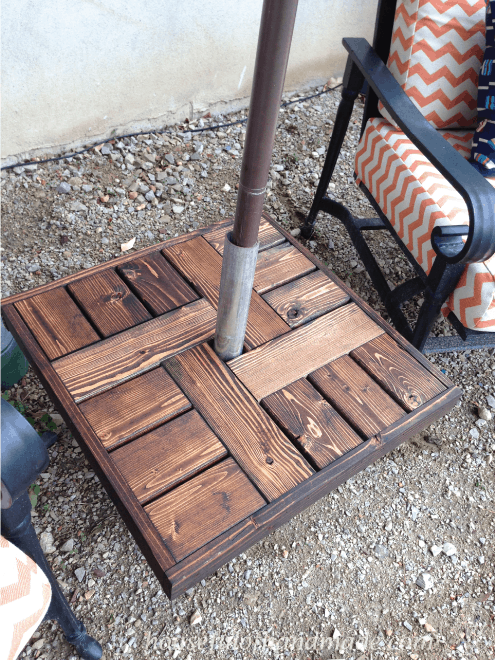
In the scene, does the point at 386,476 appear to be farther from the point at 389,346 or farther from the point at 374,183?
the point at 374,183

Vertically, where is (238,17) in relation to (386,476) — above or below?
above

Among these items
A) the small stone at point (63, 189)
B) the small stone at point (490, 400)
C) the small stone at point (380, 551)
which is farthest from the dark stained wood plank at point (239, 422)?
the small stone at point (63, 189)

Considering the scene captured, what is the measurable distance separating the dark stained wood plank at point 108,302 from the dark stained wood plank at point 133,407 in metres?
0.18

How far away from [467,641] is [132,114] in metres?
2.27

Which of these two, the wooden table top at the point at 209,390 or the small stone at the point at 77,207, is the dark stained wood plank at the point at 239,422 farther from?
the small stone at the point at 77,207

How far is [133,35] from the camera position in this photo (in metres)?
2.07

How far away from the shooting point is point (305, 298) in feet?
4.63

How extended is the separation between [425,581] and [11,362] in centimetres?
127

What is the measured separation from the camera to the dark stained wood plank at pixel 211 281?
1.32m

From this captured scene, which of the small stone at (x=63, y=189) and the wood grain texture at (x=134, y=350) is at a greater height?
the wood grain texture at (x=134, y=350)

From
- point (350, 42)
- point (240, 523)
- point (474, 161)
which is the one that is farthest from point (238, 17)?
point (240, 523)

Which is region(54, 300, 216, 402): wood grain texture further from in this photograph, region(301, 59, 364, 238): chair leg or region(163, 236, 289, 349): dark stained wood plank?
region(301, 59, 364, 238): chair leg

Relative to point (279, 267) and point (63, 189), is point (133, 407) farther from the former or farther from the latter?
point (63, 189)

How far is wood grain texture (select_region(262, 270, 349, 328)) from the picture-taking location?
1370 mm
